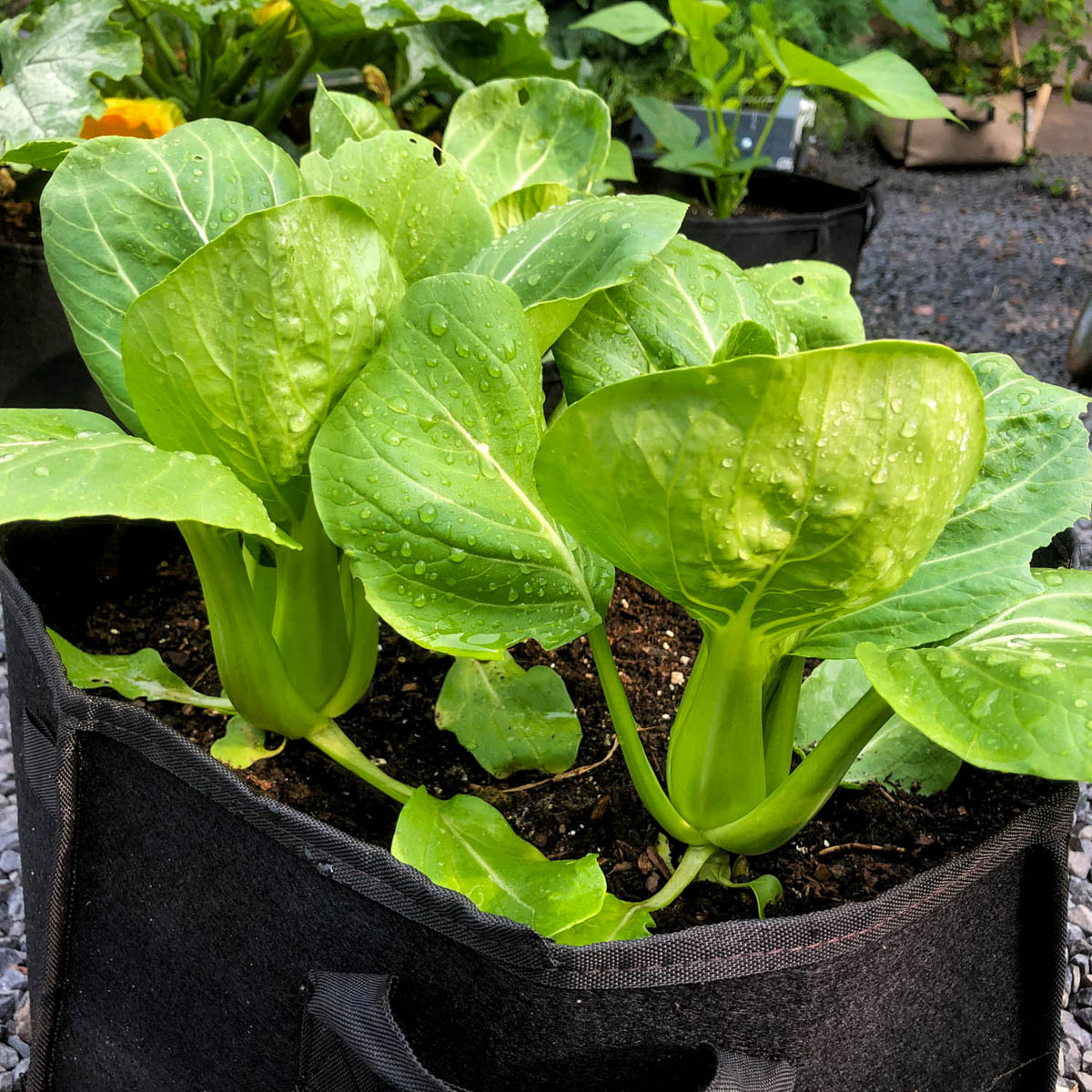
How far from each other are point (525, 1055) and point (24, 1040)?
1.84 ft

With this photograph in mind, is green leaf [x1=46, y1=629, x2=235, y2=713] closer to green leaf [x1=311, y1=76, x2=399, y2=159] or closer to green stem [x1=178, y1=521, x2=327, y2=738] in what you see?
green stem [x1=178, y1=521, x2=327, y2=738]

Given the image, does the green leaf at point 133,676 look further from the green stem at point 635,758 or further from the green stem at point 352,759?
the green stem at point 635,758

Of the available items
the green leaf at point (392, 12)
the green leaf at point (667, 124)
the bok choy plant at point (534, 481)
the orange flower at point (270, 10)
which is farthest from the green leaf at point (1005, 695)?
the green leaf at point (667, 124)

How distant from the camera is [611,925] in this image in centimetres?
57

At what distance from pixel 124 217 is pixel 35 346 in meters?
0.91

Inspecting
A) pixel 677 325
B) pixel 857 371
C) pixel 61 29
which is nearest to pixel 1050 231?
pixel 61 29

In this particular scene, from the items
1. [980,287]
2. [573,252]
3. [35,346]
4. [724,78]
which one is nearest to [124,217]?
[573,252]

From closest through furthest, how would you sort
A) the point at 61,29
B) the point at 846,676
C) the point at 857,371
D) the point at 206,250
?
the point at 857,371, the point at 206,250, the point at 846,676, the point at 61,29

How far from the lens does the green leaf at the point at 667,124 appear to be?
2.23 m

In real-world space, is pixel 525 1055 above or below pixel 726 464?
below

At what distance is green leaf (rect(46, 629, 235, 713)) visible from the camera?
70cm

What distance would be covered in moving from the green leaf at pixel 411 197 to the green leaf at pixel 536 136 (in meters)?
0.24

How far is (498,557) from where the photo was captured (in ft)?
1.92

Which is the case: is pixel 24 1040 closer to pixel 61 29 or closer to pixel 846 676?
pixel 846 676
